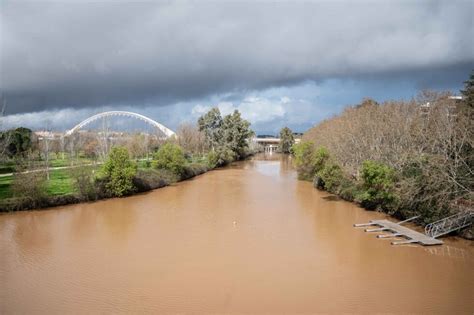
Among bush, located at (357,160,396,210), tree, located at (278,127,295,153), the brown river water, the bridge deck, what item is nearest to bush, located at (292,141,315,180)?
the brown river water

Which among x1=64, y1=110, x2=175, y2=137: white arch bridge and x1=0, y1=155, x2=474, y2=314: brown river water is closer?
x1=0, y1=155, x2=474, y2=314: brown river water

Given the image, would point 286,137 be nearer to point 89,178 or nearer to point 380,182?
point 89,178

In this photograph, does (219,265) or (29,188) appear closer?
(219,265)

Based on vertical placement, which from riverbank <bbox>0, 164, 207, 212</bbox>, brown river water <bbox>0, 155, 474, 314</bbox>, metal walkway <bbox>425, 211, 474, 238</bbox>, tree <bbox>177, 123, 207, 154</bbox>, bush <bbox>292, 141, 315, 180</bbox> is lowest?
brown river water <bbox>0, 155, 474, 314</bbox>

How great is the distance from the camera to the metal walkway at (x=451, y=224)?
16750 mm

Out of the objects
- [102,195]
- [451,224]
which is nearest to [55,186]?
[102,195]

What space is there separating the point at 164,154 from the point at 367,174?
2225cm

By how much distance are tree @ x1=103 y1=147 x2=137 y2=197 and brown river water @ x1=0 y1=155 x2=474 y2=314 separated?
418 centimetres

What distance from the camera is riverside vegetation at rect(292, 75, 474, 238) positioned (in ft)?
55.9

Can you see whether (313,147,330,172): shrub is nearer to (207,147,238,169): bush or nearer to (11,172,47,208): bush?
(207,147,238,169): bush

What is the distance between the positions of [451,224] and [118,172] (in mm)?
Result: 22398

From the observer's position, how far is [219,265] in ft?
47.2

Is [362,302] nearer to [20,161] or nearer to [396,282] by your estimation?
[396,282]

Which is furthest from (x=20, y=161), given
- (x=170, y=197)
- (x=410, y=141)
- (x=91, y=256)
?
(x=410, y=141)
